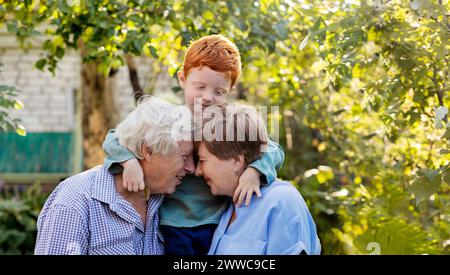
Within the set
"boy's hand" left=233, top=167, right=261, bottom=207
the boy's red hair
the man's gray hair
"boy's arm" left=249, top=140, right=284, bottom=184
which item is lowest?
"boy's hand" left=233, top=167, right=261, bottom=207

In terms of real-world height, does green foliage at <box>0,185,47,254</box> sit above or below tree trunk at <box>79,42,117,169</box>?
below

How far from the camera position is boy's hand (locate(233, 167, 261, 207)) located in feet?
8.73

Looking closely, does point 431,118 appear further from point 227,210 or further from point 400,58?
point 227,210

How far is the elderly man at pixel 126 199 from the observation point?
260 centimetres

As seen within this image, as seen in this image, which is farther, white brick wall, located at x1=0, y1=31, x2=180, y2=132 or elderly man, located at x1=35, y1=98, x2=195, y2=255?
white brick wall, located at x1=0, y1=31, x2=180, y2=132

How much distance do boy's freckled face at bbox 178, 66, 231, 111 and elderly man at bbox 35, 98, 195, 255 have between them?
25 cm

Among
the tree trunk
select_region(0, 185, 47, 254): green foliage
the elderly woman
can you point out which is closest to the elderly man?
the elderly woman

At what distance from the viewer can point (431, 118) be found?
11.8 ft

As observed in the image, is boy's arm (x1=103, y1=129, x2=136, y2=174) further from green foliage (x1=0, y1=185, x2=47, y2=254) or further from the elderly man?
green foliage (x1=0, y1=185, x2=47, y2=254)

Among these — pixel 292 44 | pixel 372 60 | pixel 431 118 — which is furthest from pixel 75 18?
pixel 431 118

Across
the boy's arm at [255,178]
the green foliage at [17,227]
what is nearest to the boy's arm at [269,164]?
the boy's arm at [255,178]

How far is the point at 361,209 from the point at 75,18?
7.61ft

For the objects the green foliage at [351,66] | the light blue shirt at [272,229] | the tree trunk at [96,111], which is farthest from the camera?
the tree trunk at [96,111]

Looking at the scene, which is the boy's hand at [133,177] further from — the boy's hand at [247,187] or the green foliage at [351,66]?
the green foliage at [351,66]
